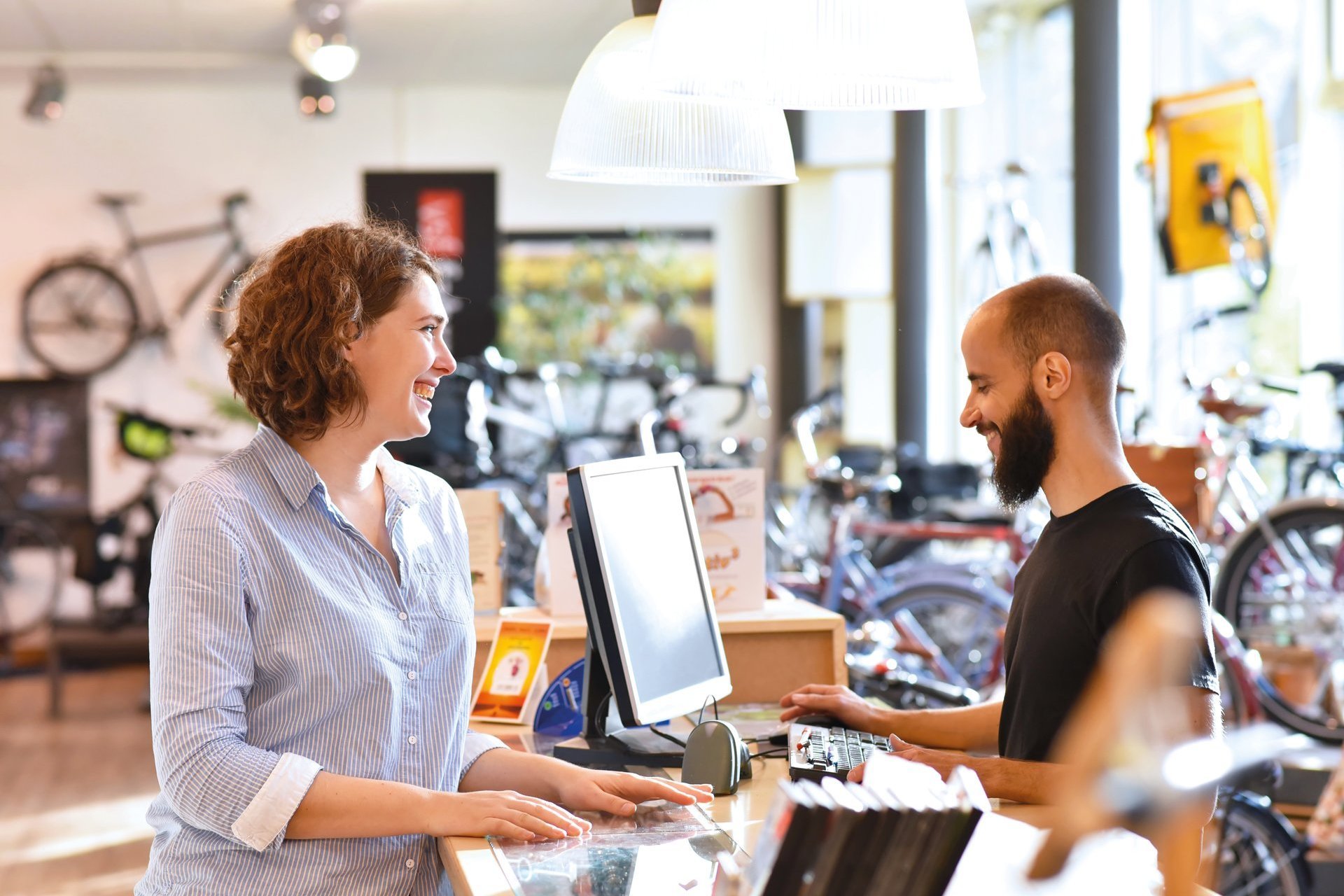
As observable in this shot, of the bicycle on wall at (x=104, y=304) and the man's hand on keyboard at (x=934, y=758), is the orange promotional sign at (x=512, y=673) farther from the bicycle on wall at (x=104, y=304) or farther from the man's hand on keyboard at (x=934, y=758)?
the bicycle on wall at (x=104, y=304)

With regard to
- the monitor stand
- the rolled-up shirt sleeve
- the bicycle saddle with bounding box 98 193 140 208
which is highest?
the bicycle saddle with bounding box 98 193 140 208

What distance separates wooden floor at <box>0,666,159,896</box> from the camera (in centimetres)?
424

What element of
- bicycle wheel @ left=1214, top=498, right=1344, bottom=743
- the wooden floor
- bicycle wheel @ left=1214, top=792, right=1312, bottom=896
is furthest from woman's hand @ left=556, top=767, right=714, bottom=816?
the wooden floor

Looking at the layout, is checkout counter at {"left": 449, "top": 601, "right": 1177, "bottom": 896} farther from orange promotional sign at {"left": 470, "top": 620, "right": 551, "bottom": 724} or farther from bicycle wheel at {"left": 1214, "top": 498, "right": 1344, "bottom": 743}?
bicycle wheel at {"left": 1214, "top": 498, "right": 1344, "bottom": 743}

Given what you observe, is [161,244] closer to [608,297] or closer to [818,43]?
[608,297]

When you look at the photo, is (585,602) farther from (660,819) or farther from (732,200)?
(732,200)

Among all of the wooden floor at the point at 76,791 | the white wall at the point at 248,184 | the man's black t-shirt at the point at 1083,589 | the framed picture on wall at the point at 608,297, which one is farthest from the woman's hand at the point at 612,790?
the white wall at the point at 248,184

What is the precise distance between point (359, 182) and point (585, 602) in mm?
7562

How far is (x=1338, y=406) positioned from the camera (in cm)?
411

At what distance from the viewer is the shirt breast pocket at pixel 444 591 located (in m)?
1.72

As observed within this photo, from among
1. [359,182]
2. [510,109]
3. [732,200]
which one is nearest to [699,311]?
[732,200]

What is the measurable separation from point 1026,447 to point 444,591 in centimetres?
82

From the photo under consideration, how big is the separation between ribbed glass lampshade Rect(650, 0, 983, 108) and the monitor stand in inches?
34.3

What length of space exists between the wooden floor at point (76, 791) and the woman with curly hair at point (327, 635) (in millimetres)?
2855
